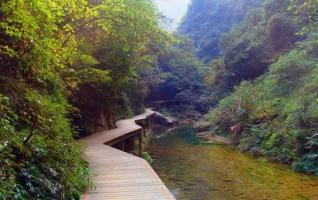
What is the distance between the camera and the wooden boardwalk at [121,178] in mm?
7804

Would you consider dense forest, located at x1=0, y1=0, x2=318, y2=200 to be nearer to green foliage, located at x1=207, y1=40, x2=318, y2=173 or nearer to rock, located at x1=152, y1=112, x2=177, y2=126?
green foliage, located at x1=207, y1=40, x2=318, y2=173

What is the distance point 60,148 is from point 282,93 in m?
17.2

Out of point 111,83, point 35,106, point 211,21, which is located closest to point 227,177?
point 111,83

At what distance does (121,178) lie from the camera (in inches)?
368

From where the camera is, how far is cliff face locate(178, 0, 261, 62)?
185 ft

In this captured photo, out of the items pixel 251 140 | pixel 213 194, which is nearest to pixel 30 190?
pixel 213 194

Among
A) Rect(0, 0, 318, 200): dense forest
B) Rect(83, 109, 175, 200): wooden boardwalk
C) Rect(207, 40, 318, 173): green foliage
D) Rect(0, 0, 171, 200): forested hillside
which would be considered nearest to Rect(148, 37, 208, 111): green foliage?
Rect(0, 0, 318, 200): dense forest

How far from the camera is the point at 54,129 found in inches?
307

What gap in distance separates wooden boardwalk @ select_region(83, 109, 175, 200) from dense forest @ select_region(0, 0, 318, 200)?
0.42 m

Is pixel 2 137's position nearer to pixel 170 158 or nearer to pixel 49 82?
pixel 49 82

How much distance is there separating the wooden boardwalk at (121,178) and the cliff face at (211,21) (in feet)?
139

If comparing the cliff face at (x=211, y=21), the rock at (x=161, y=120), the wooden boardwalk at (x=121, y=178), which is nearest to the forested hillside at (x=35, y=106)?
the wooden boardwalk at (x=121, y=178)

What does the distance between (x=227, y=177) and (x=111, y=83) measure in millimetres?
6983

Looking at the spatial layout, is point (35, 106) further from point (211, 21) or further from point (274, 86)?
point (211, 21)
